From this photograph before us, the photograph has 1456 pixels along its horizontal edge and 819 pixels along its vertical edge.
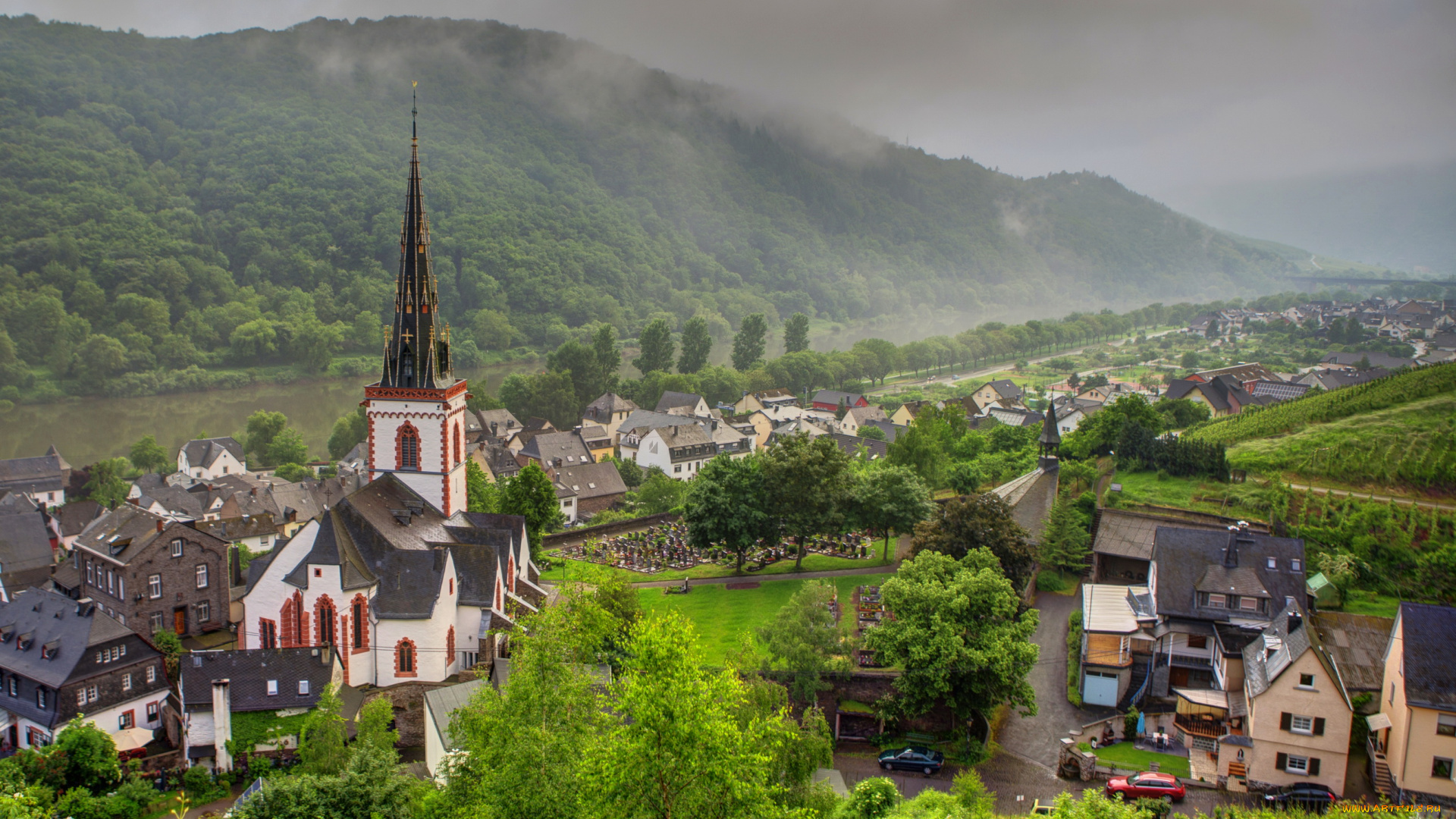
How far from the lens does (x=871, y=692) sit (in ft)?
110

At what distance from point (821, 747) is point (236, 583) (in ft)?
112

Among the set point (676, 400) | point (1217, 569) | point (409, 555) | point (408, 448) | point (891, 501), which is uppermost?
point (408, 448)

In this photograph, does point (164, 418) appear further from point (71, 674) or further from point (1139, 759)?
point (1139, 759)

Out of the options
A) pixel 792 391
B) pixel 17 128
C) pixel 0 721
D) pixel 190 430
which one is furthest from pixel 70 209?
pixel 0 721

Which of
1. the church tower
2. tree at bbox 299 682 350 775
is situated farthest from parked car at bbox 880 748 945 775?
the church tower

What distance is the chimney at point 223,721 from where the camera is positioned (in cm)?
2944

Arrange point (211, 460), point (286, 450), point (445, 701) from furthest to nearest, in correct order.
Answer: point (286, 450) < point (211, 460) < point (445, 701)

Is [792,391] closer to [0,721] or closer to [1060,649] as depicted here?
[1060,649]

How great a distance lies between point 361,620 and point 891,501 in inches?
1041

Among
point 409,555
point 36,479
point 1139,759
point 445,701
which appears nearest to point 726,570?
point 409,555

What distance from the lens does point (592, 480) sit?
241 ft

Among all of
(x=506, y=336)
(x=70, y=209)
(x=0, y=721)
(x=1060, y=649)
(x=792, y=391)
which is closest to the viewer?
(x=0, y=721)

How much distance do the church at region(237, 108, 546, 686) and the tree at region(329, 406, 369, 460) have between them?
4995cm

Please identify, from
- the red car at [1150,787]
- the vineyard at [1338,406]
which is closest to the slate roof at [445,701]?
the red car at [1150,787]
